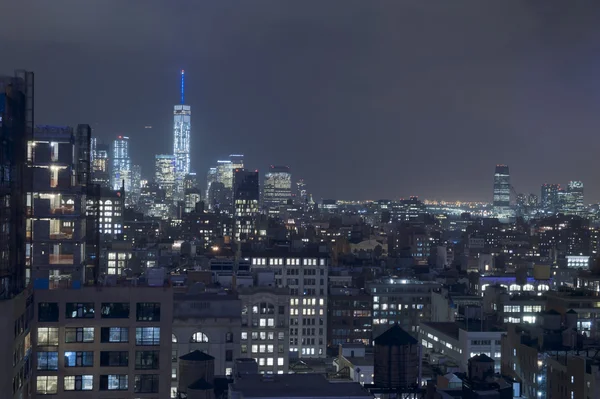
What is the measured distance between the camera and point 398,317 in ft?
315

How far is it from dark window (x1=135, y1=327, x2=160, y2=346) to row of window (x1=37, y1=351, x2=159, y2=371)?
32 centimetres

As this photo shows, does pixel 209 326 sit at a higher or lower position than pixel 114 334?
lower

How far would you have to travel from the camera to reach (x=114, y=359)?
33281 mm

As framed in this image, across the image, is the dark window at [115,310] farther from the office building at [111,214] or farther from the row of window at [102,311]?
the office building at [111,214]

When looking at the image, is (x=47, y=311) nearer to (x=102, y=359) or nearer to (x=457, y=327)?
(x=102, y=359)

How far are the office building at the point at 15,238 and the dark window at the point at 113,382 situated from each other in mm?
2257

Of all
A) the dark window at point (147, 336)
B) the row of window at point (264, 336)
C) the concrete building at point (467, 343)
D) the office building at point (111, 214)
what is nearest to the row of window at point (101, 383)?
the dark window at point (147, 336)

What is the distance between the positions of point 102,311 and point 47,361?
2.27 m

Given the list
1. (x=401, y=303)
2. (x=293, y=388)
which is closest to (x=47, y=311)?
(x=293, y=388)

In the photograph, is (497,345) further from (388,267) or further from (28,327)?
(388,267)

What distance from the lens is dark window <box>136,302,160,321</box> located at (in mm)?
33469

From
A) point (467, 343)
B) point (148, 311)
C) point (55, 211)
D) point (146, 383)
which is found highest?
point (55, 211)

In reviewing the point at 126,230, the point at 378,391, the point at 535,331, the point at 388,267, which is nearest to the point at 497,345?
the point at 535,331

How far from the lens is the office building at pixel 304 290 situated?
8244 centimetres
